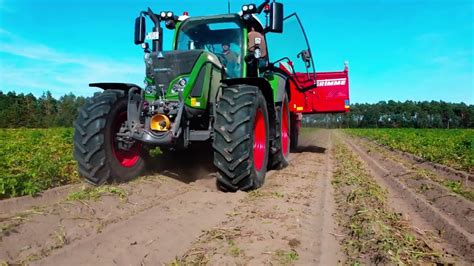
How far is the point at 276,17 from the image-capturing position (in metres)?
5.07

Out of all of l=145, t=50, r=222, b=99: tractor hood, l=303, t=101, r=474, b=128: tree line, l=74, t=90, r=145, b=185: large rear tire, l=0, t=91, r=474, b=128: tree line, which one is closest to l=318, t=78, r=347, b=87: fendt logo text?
l=145, t=50, r=222, b=99: tractor hood

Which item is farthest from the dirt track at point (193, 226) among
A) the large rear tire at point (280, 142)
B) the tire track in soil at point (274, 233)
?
the large rear tire at point (280, 142)

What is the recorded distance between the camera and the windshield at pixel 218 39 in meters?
5.78

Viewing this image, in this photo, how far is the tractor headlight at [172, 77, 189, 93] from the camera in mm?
4902

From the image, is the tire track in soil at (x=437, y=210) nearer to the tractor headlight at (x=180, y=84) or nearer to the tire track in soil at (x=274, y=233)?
the tire track in soil at (x=274, y=233)

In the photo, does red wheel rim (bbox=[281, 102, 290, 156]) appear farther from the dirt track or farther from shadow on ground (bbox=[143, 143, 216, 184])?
the dirt track

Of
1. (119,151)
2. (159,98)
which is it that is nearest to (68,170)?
(119,151)

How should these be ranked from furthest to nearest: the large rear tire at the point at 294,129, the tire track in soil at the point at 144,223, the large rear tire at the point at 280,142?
the large rear tire at the point at 294,129, the large rear tire at the point at 280,142, the tire track in soil at the point at 144,223

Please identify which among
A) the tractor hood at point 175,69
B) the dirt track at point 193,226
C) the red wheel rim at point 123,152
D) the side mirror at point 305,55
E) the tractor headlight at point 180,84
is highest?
the side mirror at point 305,55

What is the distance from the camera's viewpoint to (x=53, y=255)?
2.65 metres

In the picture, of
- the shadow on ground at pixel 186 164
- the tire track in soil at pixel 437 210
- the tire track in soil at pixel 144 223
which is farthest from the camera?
the shadow on ground at pixel 186 164

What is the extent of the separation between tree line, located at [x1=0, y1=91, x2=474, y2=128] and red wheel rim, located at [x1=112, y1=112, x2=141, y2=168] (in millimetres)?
59085

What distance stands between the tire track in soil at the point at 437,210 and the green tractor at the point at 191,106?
191 cm

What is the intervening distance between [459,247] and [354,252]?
37.7 inches
